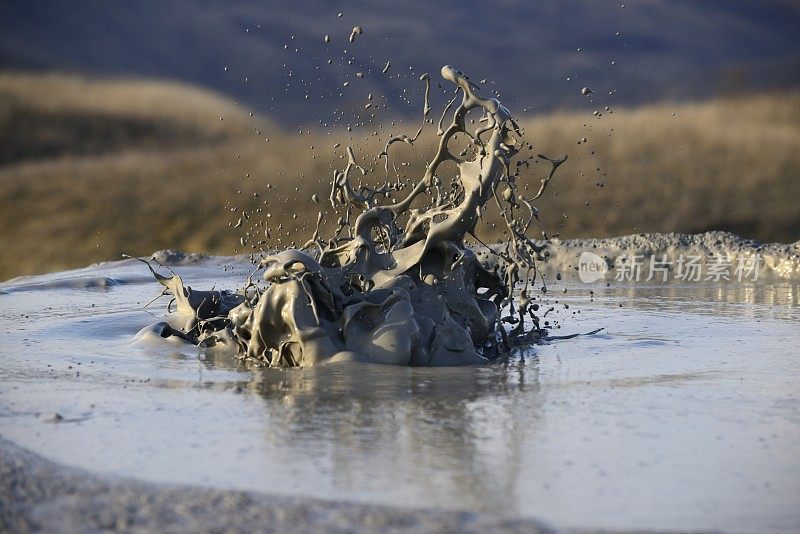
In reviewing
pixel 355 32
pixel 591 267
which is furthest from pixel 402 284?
pixel 591 267

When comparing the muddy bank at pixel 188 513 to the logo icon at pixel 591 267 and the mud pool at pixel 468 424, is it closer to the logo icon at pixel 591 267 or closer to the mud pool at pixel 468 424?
the mud pool at pixel 468 424

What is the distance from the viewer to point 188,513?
311cm

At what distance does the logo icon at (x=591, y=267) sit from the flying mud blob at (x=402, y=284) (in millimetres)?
4820

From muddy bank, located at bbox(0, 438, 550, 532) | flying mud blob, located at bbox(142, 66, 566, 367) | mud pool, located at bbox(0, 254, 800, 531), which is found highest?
flying mud blob, located at bbox(142, 66, 566, 367)

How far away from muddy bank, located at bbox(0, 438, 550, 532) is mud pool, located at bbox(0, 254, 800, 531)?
101 mm

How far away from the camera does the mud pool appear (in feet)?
10.9

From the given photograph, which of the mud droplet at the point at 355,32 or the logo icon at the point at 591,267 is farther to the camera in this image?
the logo icon at the point at 591,267

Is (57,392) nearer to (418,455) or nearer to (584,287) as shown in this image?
(418,455)

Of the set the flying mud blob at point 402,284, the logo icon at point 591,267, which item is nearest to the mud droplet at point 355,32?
the flying mud blob at point 402,284

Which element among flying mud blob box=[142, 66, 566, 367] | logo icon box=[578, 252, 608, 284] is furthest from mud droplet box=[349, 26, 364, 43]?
logo icon box=[578, 252, 608, 284]

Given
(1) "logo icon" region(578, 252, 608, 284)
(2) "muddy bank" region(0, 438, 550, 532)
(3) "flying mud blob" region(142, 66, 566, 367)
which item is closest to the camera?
(2) "muddy bank" region(0, 438, 550, 532)

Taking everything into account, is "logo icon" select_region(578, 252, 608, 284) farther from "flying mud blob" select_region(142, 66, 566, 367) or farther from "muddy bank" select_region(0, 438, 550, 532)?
"muddy bank" select_region(0, 438, 550, 532)

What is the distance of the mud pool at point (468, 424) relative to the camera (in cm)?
333

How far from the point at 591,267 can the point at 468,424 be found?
8.12 meters
